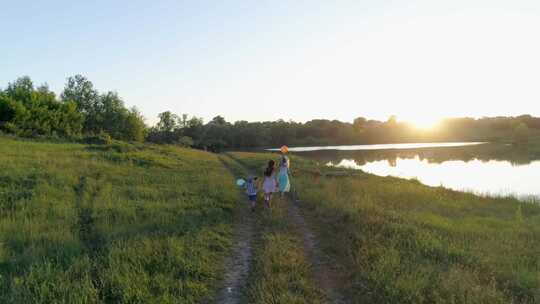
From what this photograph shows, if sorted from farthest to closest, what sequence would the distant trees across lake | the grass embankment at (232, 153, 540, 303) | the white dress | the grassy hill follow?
1. the distant trees across lake
2. the white dress
3. the grass embankment at (232, 153, 540, 303)
4. the grassy hill

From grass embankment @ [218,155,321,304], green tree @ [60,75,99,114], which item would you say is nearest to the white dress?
grass embankment @ [218,155,321,304]

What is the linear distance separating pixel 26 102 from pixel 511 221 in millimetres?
61543

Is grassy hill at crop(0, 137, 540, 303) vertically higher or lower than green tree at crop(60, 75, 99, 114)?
lower

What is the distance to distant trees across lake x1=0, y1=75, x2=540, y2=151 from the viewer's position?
159 ft

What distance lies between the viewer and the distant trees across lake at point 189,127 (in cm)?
4844

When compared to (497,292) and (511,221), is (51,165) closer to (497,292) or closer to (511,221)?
(497,292)

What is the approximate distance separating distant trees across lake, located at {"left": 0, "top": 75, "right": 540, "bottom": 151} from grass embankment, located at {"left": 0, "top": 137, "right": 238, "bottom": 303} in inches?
1309

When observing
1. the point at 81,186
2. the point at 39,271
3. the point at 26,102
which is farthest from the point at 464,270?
the point at 26,102

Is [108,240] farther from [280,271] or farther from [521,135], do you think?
[521,135]

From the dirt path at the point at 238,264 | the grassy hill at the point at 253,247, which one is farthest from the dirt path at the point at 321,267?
the dirt path at the point at 238,264

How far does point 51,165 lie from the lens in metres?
17.2

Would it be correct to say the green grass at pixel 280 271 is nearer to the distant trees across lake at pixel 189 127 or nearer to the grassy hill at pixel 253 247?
the grassy hill at pixel 253 247

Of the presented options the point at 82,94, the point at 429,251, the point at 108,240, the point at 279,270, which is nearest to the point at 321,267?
the point at 279,270

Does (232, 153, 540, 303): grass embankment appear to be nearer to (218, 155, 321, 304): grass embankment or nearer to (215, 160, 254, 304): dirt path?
(218, 155, 321, 304): grass embankment
